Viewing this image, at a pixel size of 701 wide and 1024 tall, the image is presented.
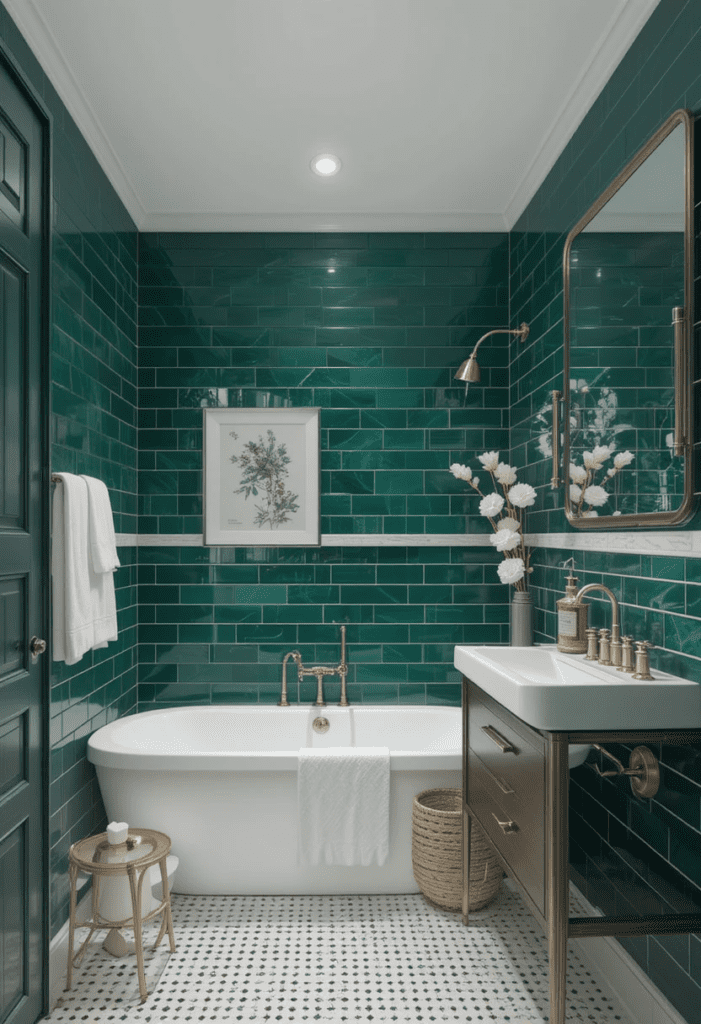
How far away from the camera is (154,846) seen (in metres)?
2.43

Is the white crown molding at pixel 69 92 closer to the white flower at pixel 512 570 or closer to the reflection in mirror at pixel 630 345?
the reflection in mirror at pixel 630 345

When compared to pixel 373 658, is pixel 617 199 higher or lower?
higher

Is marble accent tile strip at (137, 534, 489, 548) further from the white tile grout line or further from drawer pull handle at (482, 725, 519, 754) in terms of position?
drawer pull handle at (482, 725, 519, 754)

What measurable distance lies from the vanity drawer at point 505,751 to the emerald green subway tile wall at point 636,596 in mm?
385

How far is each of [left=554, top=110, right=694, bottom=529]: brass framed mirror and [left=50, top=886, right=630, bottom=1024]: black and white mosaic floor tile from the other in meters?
1.50

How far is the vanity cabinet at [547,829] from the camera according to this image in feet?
5.58

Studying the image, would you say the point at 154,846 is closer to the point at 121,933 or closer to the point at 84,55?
the point at 121,933

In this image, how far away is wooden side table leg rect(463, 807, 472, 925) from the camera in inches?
100

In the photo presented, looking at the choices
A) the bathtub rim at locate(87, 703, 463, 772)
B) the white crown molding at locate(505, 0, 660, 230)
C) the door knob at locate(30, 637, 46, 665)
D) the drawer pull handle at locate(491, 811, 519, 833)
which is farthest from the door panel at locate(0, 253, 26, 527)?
the white crown molding at locate(505, 0, 660, 230)

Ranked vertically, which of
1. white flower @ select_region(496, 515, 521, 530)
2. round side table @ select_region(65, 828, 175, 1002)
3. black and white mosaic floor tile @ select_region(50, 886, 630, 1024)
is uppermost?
white flower @ select_region(496, 515, 521, 530)

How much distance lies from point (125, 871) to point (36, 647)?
0.81 meters

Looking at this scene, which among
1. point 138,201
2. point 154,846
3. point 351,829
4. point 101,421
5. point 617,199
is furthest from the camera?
point 138,201

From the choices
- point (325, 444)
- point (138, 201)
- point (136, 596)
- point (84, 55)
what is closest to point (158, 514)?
point (136, 596)

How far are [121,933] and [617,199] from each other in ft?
9.77
